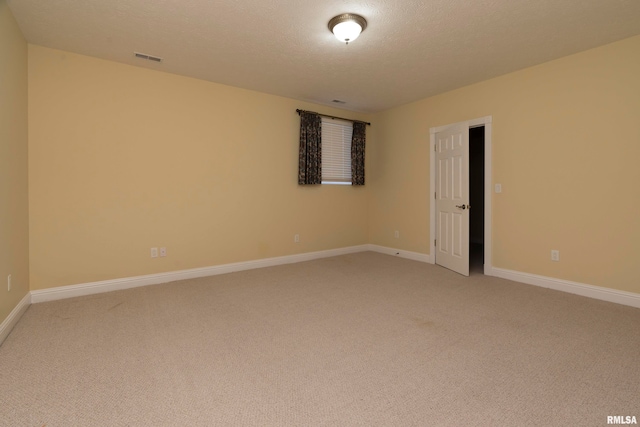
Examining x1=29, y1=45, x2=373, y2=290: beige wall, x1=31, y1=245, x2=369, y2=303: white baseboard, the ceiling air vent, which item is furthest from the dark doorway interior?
the ceiling air vent

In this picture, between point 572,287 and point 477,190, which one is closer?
point 572,287

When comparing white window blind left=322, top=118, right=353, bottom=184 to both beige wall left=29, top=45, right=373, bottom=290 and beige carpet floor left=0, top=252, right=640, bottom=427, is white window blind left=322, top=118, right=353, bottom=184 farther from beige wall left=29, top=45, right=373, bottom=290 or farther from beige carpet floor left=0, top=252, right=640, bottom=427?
Answer: beige carpet floor left=0, top=252, right=640, bottom=427

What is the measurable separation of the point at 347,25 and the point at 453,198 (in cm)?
290

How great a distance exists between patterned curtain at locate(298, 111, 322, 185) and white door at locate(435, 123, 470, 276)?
Result: 74.7 inches

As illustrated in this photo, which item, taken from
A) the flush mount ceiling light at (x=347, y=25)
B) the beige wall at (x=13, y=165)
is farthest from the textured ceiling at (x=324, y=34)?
the beige wall at (x=13, y=165)

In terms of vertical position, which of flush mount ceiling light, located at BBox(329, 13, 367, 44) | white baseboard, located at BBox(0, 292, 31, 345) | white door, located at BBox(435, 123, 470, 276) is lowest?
white baseboard, located at BBox(0, 292, 31, 345)

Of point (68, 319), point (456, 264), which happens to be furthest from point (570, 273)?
point (68, 319)

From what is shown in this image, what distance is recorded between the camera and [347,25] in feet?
8.81

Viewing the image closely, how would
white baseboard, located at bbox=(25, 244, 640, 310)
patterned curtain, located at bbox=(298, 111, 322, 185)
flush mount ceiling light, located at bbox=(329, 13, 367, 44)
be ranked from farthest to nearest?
patterned curtain, located at bbox=(298, 111, 322, 185), white baseboard, located at bbox=(25, 244, 640, 310), flush mount ceiling light, located at bbox=(329, 13, 367, 44)

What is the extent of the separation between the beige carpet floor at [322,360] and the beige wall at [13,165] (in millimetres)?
399

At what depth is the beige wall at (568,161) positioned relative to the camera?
123 inches

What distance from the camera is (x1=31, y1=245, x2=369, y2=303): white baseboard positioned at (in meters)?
3.29

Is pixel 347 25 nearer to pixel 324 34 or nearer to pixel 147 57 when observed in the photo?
pixel 324 34

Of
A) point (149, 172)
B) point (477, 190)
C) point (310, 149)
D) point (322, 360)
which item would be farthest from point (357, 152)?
point (322, 360)
